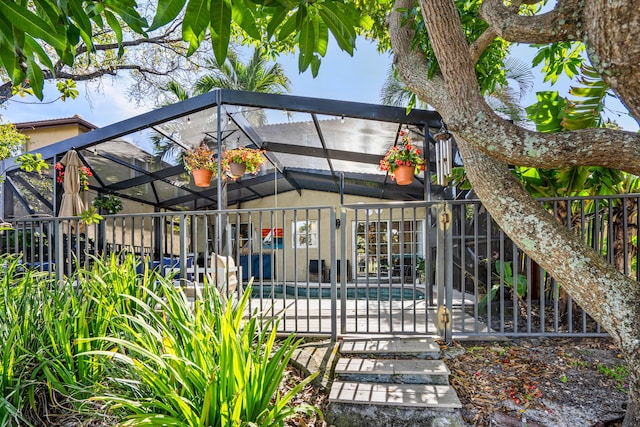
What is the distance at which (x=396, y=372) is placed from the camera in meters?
2.67

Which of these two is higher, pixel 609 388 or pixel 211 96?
pixel 211 96

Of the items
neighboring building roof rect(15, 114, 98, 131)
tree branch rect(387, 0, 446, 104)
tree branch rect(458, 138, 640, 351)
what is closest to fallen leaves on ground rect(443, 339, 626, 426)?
tree branch rect(458, 138, 640, 351)

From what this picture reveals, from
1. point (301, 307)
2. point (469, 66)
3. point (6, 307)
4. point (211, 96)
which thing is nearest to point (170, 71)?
point (211, 96)

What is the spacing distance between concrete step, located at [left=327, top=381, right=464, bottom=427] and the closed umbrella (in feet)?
18.0

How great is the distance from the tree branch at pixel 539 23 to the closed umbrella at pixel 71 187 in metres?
6.36

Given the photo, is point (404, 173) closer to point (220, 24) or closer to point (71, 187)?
point (220, 24)

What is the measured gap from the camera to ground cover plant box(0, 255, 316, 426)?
145 centimetres

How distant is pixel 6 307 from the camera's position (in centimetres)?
217

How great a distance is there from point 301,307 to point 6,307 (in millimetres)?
3488

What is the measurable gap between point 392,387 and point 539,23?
251 cm

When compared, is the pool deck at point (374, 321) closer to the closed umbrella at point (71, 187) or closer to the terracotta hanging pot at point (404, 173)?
the terracotta hanging pot at point (404, 173)

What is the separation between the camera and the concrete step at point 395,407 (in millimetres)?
2283

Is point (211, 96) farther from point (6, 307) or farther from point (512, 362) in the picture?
point (512, 362)

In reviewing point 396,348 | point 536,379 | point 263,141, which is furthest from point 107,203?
point 536,379
